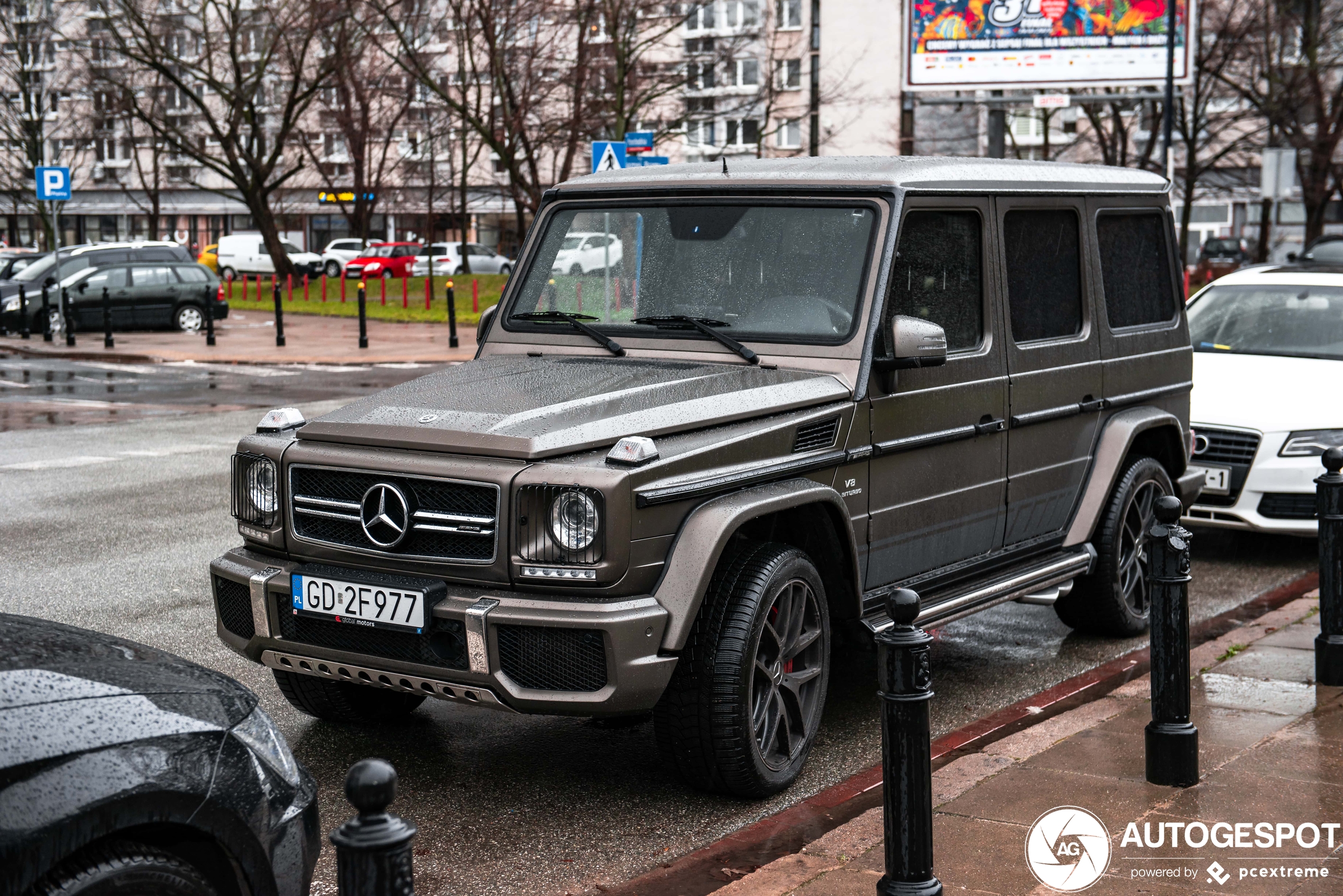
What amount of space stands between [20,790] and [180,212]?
299ft

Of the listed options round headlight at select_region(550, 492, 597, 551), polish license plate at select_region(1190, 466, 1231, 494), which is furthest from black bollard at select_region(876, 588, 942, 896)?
polish license plate at select_region(1190, 466, 1231, 494)

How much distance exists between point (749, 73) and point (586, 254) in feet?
235

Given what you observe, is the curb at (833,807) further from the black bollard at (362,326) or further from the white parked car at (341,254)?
the white parked car at (341,254)

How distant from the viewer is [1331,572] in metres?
6.25

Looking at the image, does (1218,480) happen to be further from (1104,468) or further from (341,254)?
(341,254)

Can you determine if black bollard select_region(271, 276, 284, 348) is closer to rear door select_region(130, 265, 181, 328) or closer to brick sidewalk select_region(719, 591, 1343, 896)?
rear door select_region(130, 265, 181, 328)

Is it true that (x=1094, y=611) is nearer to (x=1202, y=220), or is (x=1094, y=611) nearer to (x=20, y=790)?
(x=20, y=790)

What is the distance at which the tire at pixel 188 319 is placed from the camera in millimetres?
31594

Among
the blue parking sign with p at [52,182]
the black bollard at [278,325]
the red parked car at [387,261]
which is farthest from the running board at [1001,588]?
the red parked car at [387,261]

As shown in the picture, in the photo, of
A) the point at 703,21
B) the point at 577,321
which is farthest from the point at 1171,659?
the point at 703,21

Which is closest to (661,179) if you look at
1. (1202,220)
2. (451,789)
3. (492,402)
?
(492,402)

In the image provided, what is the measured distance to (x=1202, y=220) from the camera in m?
86.1

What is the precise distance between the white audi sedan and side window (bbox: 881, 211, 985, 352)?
124 inches

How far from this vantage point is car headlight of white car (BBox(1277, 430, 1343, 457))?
8977mm
